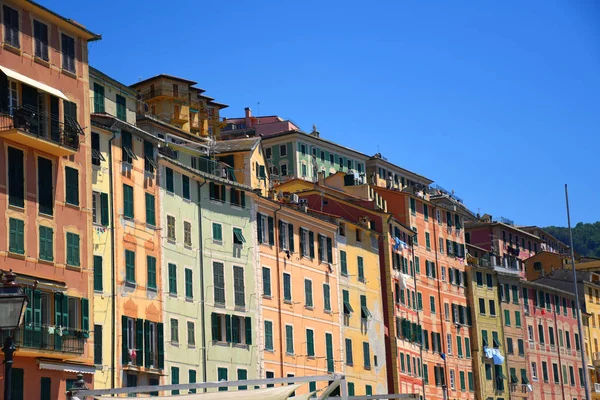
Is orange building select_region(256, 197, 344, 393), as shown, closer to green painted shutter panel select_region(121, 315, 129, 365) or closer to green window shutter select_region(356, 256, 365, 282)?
green window shutter select_region(356, 256, 365, 282)

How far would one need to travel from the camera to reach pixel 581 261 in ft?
506

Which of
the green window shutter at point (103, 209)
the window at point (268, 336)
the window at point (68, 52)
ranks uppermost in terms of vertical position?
the window at point (68, 52)

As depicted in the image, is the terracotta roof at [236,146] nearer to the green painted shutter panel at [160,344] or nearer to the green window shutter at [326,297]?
the green window shutter at [326,297]

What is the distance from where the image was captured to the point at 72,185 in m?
54.7

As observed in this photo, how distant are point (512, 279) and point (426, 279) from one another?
18024mm

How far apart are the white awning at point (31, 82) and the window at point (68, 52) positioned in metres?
1.83

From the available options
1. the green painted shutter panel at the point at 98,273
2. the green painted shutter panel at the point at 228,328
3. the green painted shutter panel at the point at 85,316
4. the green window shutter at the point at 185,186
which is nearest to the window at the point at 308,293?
the green painted shutter panel at the point at 228,328

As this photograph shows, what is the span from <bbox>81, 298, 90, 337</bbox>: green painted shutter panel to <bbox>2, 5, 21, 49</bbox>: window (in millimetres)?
11765

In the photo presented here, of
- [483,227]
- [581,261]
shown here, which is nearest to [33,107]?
[483,227]

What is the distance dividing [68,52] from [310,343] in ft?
101

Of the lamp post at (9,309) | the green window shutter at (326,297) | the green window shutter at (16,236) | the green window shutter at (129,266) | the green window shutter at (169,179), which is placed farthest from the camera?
the green window shutter at (326,297)

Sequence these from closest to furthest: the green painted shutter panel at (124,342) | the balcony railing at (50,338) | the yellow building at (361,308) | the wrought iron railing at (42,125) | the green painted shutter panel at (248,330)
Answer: the balcony railing at (50,338), the wrought iron railing at (42,125), the green painted shutter panel at (124,342), the green painted shutter panel at (248,330), the yellow building at (361,308)

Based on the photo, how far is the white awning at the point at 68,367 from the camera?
50688 millimetres

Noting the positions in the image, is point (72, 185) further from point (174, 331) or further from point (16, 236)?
point (174, 331)
